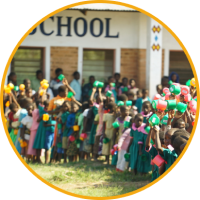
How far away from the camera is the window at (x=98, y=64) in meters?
11.9

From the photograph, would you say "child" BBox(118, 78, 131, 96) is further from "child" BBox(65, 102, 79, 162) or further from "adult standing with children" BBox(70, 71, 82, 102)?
"child" BBox(65, 102, 79, 162)

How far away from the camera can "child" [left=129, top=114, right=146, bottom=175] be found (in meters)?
6.39

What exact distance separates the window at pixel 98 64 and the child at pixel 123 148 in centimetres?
516

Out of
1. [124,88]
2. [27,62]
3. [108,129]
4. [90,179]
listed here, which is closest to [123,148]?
[108,129]

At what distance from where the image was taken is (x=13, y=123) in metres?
7.98

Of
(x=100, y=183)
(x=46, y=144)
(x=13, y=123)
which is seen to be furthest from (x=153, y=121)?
(x=13, y=123)

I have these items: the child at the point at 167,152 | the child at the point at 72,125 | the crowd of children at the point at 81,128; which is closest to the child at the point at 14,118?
the crowd of children at the point at 81,128

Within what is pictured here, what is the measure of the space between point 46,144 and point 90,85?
354 centimetres

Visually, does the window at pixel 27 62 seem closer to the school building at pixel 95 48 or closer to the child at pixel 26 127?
the school building at pixel 95 48

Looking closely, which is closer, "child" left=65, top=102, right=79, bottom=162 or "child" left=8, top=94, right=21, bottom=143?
"child" left=65, top=102, right=79, bottom=162

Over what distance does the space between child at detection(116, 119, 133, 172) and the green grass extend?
13 cm

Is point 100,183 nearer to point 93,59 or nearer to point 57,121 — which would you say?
point 57,121

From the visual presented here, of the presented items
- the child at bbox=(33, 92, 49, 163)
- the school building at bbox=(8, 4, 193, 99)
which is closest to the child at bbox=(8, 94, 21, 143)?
the child at bbox=(33, 92, 49, 163)

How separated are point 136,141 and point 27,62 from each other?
20.2 ft
